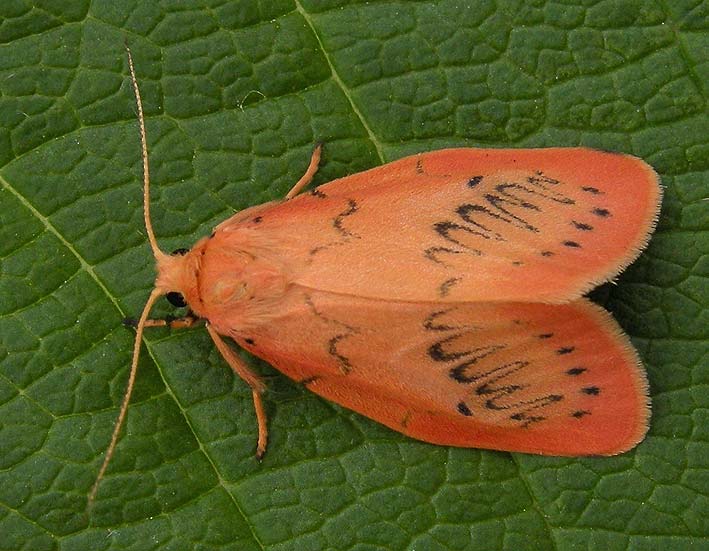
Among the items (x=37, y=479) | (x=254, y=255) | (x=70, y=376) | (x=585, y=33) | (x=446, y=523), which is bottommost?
(x=446, y=523)

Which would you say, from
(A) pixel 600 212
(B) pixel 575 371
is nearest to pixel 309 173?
(A) pixel 600 212

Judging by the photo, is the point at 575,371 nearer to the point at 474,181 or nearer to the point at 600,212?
the point at 600,212

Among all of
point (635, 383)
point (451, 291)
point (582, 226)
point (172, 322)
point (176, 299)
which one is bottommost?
point (635, 383)

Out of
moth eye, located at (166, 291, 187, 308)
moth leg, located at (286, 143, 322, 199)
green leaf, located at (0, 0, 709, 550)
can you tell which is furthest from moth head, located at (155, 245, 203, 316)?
moth leg, located at (286, 143, 322, 199)

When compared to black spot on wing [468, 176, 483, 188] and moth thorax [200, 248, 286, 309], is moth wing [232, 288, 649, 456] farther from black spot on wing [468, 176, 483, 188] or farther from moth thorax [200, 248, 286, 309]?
black spot on wing [468, 176, 483, 188]

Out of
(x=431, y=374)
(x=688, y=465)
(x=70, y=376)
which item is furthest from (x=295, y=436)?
(x=688, y=465)

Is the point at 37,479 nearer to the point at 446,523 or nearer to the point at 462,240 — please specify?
the point at 446,523
